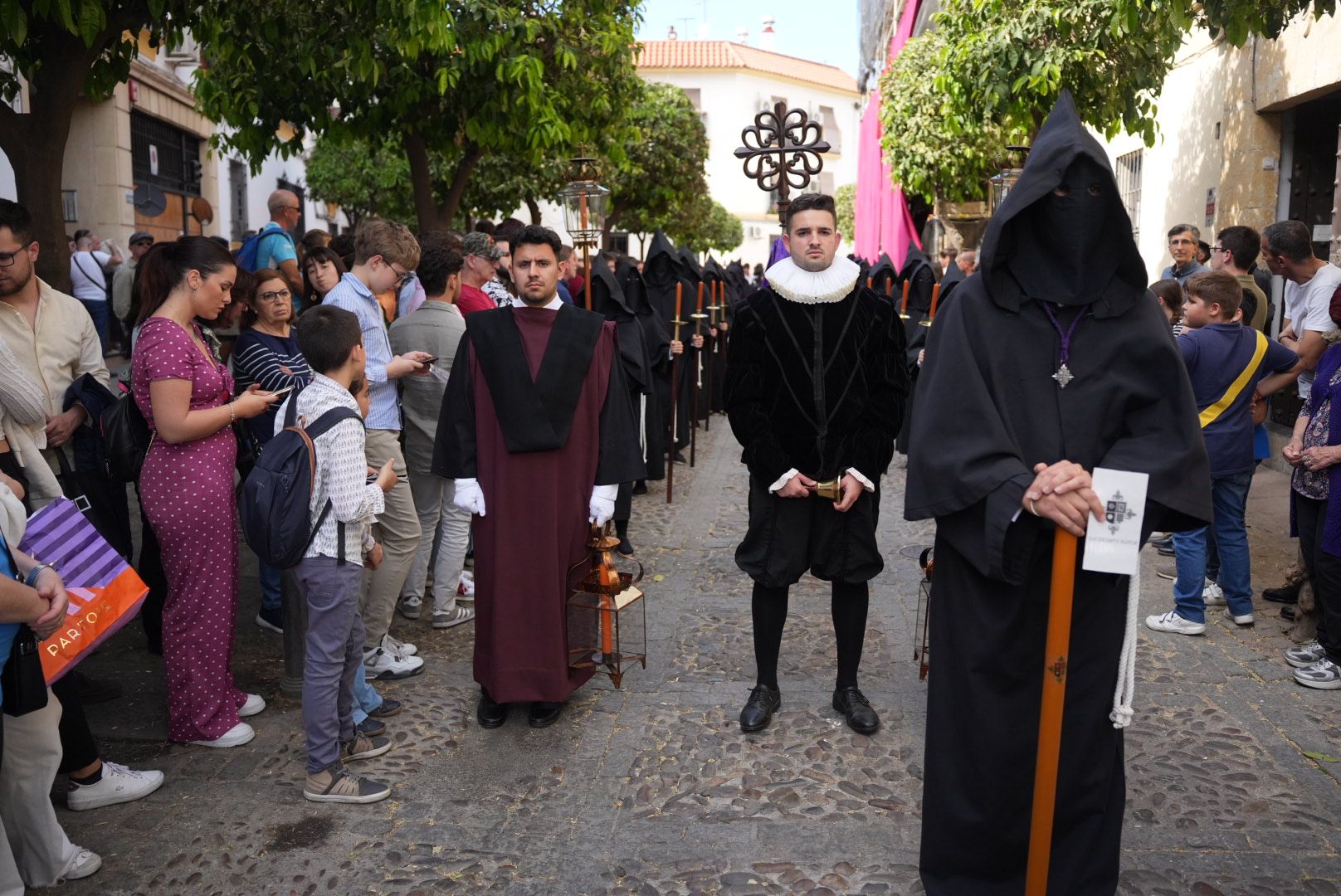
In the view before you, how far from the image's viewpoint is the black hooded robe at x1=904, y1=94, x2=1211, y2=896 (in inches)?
115

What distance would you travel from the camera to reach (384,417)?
5.38 m

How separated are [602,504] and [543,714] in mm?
859

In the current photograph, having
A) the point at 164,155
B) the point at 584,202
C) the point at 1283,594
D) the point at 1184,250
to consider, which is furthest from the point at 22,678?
the point at 164,155

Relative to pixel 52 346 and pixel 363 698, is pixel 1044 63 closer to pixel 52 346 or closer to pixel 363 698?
pixel 363 698

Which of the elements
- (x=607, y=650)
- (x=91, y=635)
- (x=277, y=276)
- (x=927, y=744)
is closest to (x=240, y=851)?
(x=91, y=635)

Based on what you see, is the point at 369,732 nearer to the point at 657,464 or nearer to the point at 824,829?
the point at 824,829

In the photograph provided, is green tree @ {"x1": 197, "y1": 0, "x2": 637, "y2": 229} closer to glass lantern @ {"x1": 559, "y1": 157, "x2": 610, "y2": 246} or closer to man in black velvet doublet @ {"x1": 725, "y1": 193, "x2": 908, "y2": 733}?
glass lantern @ {"x1": 559, "y1": 157, "x2": 610, "y2": 246}

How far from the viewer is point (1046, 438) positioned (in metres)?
2.99

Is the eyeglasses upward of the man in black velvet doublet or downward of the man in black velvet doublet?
upward

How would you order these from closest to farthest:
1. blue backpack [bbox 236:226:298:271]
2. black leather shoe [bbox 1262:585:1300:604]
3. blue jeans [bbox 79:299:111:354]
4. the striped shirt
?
the striped shirt
black leather shoe [bbox 1262:585:1300:604]
blue backpack [bbox 236:226:298:271]
blue jeans [bbox 79:299:111:354]

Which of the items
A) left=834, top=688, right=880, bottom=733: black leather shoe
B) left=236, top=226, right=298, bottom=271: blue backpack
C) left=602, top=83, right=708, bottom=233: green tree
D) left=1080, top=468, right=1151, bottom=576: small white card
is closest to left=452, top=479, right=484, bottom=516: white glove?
left=834, top=688, right=880, bottom=733: black leather shoe

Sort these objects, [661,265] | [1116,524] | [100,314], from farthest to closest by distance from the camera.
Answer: [100,314] → [661,265] → [1116,524]

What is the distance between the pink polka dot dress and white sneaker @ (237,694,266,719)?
20cm

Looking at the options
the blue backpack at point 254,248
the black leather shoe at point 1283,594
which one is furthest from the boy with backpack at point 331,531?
the black leather shoe at point 1283,594
